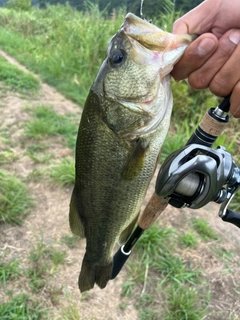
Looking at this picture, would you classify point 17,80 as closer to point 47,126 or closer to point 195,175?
point 47,126

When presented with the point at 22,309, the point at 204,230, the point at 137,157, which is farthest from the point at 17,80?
the point at 137,157

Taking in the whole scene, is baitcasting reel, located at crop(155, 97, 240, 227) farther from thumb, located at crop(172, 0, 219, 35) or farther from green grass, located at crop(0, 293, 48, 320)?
green grass, located at crop(0, 293, 48, 320)

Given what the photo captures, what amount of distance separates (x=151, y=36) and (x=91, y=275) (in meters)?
1.26

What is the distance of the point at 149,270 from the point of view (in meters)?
2.72

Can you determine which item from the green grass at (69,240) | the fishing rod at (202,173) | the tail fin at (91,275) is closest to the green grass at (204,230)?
the green grass at (69,240)

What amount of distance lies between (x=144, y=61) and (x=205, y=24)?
0.31m

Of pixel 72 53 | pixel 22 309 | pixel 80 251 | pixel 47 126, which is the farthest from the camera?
pixel 72 53

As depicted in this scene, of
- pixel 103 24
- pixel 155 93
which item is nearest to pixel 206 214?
pixel 155 93

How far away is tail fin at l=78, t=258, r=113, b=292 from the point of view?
5.83 ft

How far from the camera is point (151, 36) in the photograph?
1.25 metres

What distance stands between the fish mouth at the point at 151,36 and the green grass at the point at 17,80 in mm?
4686

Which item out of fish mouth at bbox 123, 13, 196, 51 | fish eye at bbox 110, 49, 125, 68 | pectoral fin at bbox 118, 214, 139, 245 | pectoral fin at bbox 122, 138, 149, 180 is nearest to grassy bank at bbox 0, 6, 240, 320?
pectoral fin at bbox 118, 214, 139, 245

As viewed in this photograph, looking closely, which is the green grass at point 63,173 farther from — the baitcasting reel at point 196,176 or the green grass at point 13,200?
the baitcasting reel at point 196,176

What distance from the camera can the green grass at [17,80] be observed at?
5715 millimetres
